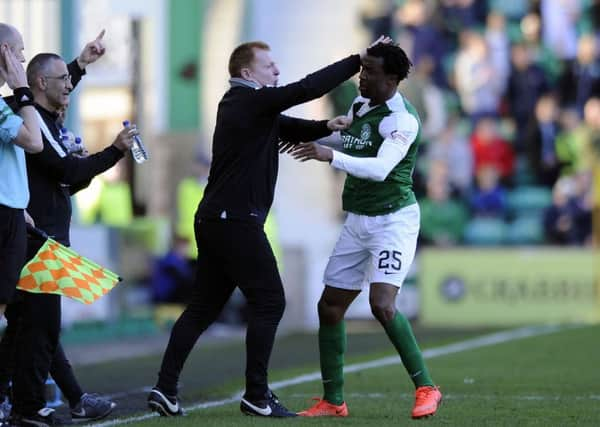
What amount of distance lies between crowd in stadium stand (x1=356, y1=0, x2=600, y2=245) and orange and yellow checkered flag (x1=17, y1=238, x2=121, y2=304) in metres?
14.2

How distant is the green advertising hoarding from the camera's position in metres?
20.6

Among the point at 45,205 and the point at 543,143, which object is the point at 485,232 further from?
the point at 45,205

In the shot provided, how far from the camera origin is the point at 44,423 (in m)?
8.25

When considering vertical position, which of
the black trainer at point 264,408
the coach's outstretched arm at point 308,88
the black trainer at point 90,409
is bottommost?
the black trainer at point 90,409

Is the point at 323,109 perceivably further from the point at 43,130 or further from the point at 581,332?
the point at 43,130

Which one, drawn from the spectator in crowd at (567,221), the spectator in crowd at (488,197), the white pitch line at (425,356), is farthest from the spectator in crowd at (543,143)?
the white pitch line at (425,356)

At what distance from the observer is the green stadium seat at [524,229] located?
2308cm

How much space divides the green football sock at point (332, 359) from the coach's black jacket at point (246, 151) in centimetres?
74

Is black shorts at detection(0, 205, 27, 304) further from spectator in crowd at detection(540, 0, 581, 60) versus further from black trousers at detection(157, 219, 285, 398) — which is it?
spectator in crowd at detection(540, 0, 581, 60)

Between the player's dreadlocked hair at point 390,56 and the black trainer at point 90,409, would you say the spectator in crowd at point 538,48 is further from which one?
the black trainer at point 90,409

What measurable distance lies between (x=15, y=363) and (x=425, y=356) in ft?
21.1

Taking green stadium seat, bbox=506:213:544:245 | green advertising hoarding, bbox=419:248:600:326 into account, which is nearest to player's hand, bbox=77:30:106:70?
green advertising hoarding, bbox=419:248:600:326

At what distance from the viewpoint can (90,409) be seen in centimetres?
890

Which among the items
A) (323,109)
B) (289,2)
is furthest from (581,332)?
(289,2)
